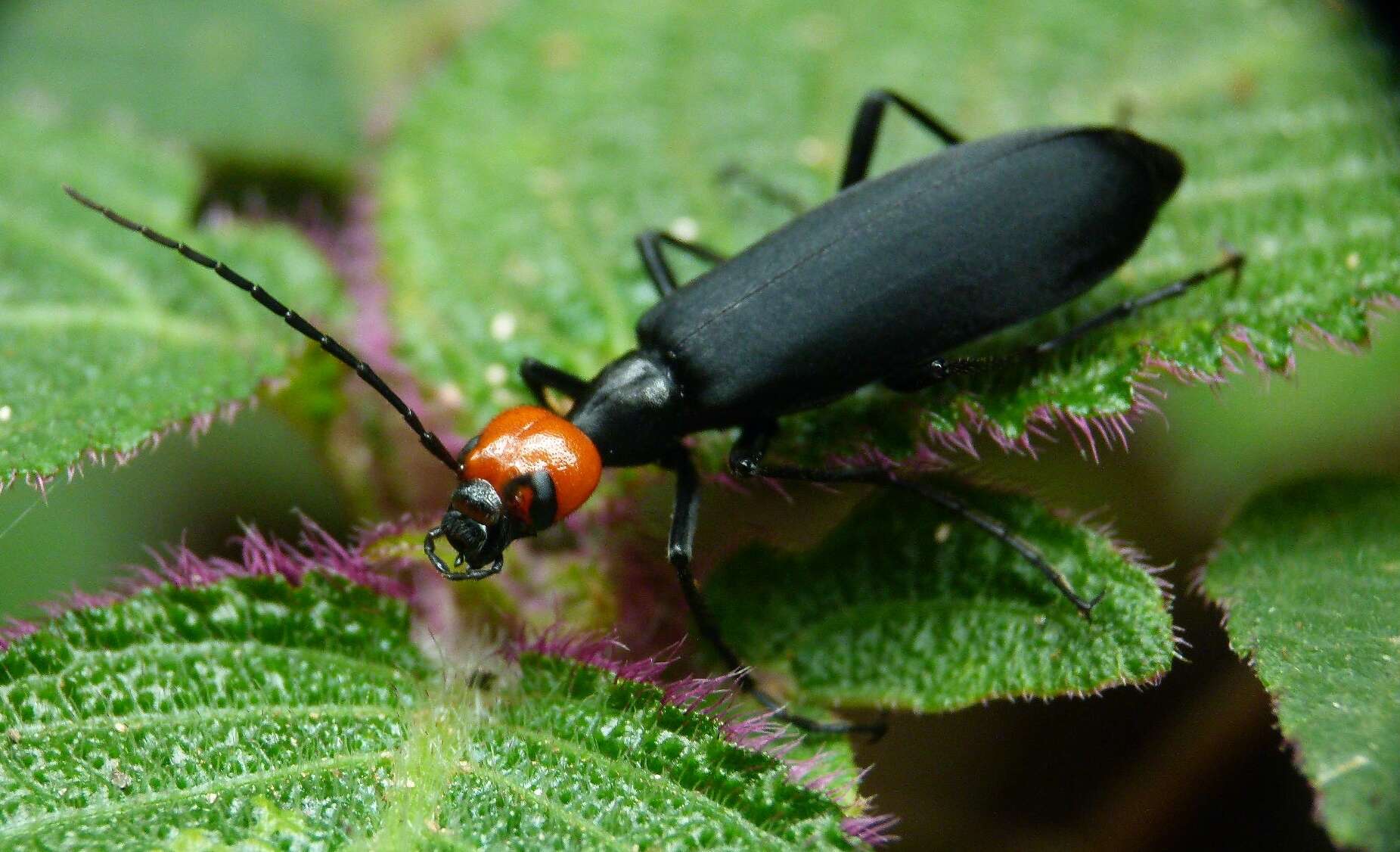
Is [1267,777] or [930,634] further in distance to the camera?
[1267,777]

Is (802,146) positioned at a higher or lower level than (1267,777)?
higher

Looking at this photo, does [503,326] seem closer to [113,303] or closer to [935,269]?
[113,303]

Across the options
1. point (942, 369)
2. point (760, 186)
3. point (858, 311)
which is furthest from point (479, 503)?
point (760, 186)

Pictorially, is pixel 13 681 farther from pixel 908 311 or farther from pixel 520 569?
pixel 908 311

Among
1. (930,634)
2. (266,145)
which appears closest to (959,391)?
(930,634)

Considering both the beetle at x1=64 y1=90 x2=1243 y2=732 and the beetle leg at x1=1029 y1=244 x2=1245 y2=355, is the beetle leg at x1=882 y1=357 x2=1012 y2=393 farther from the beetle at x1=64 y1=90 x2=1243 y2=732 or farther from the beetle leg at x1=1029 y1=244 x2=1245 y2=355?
the beetle leg at x1=1029 y1=244 x2=1245 y2=355

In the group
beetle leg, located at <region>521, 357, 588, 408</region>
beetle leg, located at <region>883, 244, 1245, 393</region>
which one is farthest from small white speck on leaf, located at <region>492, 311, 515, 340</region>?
beetle leg, located at <region>883, 244, 1245, 393</region>
